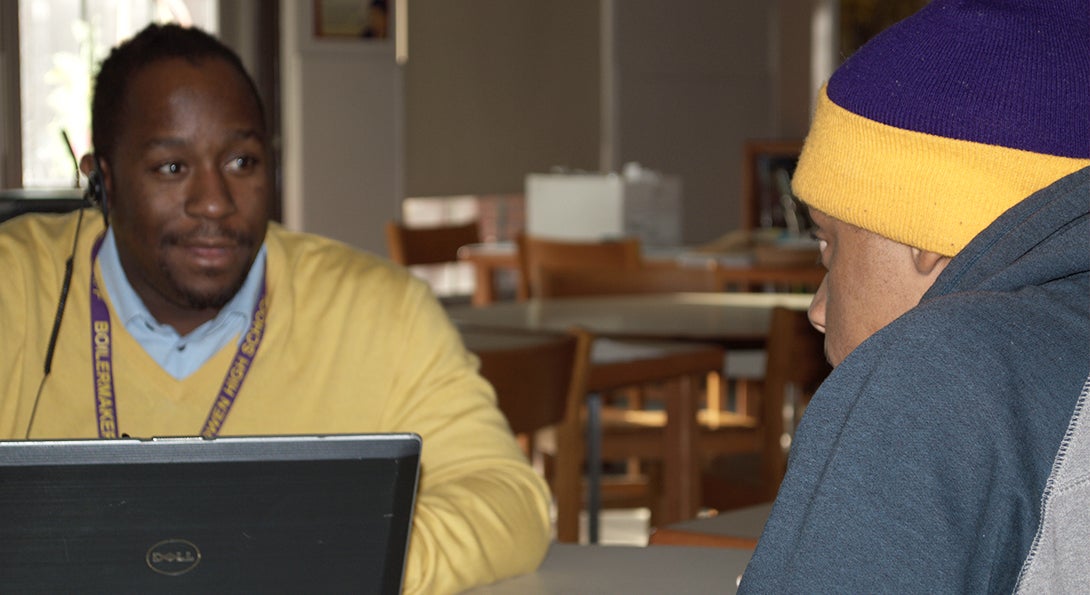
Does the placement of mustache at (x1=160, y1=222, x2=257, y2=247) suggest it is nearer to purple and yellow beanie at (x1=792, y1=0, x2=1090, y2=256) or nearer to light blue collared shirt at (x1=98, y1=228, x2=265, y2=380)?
light blue collared shirt at (x1=98, y1=228, x2=265, y2=380)

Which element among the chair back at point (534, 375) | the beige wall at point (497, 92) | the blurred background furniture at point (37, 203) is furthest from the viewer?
the beige wall at point (497, 92)

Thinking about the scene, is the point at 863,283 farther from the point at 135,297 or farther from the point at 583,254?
the point at 583,254

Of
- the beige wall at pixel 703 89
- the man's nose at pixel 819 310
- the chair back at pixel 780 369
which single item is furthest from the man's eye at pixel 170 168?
the beige wall at pixel 703 89

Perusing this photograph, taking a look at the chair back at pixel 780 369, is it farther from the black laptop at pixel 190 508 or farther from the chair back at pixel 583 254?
the black laptop at pixel 190 508

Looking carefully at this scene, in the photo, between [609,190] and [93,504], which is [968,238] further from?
[609,190]

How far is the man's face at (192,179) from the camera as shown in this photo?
5.29 feet

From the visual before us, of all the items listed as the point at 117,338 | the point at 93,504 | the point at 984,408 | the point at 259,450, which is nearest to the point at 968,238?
the point at 984,408

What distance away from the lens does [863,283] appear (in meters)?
0.98

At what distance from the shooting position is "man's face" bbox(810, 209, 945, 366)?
3.18 ft

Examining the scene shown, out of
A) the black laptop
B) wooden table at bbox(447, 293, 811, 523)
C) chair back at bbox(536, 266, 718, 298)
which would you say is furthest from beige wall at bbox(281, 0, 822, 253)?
the black laptop

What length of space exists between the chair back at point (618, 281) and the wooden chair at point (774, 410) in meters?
0.99

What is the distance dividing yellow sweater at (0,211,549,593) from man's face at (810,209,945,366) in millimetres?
581

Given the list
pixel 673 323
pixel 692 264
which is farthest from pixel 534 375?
pixel 692 264

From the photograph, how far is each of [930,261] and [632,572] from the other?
0.58 metres
